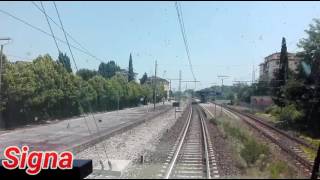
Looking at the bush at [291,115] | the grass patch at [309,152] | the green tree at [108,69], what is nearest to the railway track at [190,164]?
Answer: the grass patch at [309,152]

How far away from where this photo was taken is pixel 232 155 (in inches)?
729

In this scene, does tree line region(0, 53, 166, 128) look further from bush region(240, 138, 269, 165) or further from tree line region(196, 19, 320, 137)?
tree line region(196, 19, 320, 137)

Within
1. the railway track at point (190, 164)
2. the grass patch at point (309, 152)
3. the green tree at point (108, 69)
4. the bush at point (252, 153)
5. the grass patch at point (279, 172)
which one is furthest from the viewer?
the green tree at point (108, 69)

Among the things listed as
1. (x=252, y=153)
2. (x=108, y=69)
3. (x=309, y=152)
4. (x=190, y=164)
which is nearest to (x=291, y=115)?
(x=309, y=152)

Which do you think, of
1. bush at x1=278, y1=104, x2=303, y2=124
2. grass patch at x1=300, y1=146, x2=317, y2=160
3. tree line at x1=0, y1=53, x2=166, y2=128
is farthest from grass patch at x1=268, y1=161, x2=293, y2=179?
bush at x1=278, y1=104, x2=303, y2=124

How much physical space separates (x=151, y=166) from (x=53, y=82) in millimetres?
32195

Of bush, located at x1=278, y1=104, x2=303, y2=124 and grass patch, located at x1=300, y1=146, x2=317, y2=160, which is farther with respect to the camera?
bush, located at x1=278, y1=104, x2=303, y2=124

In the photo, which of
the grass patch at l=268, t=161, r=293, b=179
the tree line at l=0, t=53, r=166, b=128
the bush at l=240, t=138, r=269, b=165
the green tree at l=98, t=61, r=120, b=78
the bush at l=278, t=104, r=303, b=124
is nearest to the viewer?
the grass patch at l=268, t=161, r=293, b=179

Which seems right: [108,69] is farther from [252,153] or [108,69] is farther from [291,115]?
[252,153]

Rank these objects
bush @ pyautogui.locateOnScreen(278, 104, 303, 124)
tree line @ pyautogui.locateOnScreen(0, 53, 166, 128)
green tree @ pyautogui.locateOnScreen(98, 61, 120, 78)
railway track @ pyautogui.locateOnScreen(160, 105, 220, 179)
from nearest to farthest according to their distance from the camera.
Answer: railway track @ pyautogui.locateOnScreen(160, 105, 220, 179) < tree line @ pyautogui.locateOnScreen(0, 53, 166, 128) < bush @ pyautogui.locateOnScreen(278, 104, 303, 124) < green tree @ pyautogui.locateOnScreen(98, 61, 120, 78)

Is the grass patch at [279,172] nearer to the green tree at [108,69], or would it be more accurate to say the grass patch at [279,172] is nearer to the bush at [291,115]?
the bush at [291,115]

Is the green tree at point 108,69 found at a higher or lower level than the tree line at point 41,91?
higher

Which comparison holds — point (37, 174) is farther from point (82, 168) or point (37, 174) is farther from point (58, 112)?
point (58, 112)

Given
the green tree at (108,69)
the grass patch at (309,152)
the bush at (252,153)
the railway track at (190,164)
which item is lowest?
the grass patch at (309,152)
